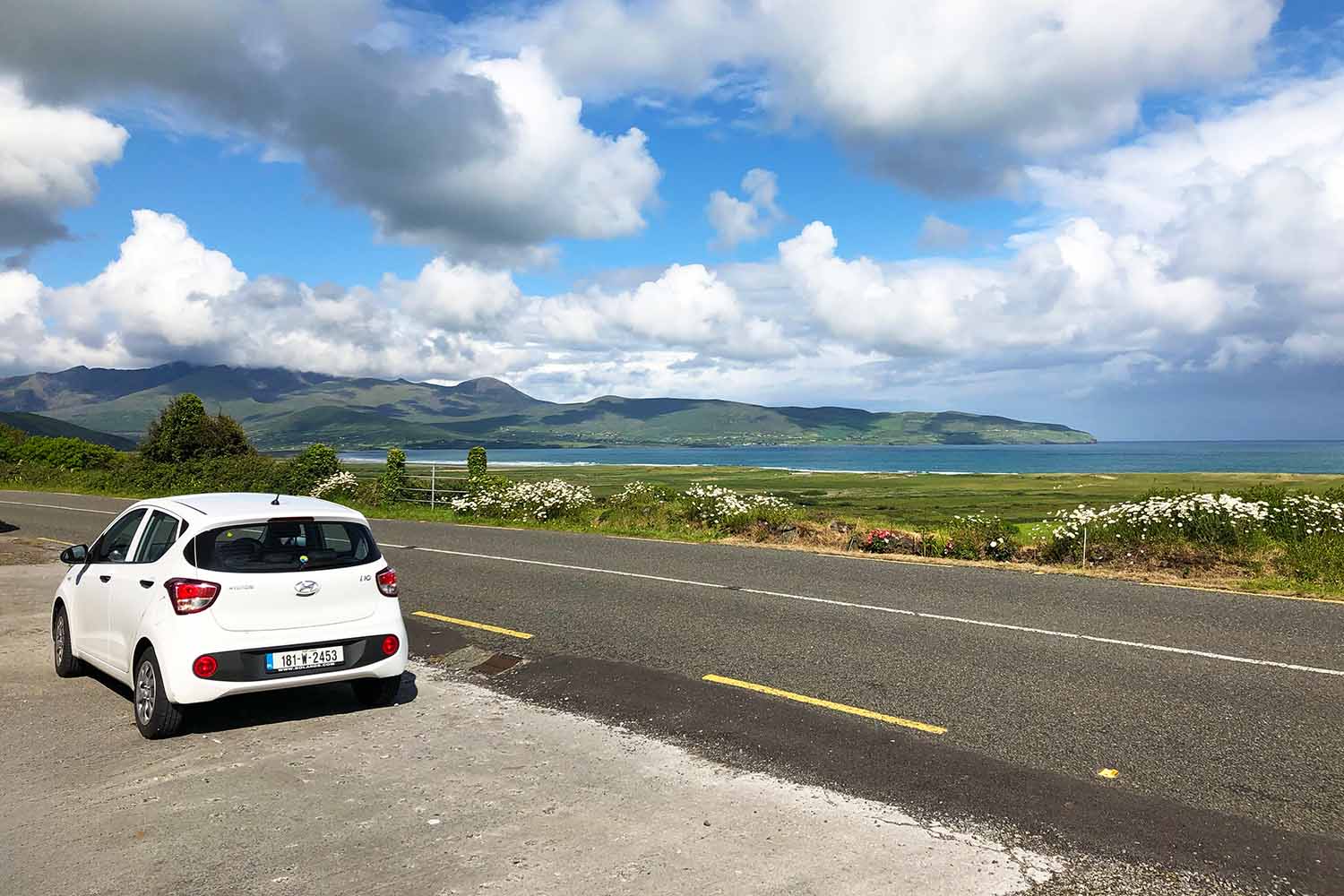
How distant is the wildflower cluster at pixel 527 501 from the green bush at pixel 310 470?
8.97 m

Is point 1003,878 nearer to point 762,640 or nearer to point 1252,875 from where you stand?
point 1252,875

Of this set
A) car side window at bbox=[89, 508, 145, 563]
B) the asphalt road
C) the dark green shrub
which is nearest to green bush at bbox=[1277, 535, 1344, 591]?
the asphalt road

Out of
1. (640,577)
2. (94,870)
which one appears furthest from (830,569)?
(94,870)

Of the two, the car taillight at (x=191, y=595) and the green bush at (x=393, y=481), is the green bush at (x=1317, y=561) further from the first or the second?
the green bush at (x=393, y=481)

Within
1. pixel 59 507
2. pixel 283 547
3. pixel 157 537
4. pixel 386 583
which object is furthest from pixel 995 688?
pixel 59 507

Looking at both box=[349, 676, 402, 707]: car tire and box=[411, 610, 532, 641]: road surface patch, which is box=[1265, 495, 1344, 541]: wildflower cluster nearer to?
Answer: box=[411, 610, 532, 641]: road surface patch

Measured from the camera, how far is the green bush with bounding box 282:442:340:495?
33656mm

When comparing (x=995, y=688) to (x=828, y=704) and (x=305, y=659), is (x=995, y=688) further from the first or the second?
(x=305, y=659)

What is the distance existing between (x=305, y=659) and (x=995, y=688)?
5861 mm

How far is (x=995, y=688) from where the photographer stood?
751 centimetres

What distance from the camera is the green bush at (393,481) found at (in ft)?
100

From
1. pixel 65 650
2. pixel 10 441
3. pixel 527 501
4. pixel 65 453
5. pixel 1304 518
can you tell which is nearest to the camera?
pixel 65 650

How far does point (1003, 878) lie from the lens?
4.26m

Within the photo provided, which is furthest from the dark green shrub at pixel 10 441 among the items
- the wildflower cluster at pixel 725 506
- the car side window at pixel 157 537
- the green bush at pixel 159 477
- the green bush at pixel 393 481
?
the car side window at pixel 157 537
